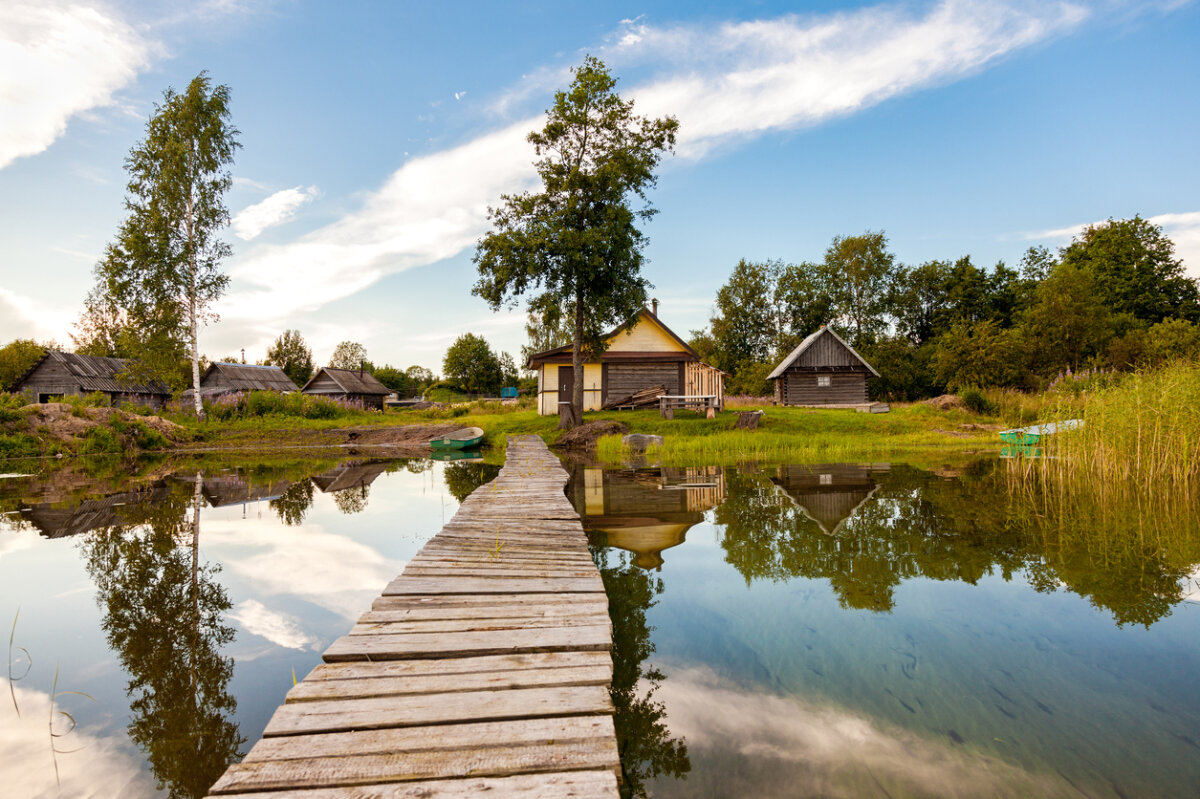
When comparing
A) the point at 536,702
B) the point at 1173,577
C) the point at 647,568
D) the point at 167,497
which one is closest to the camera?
the point at 536,702

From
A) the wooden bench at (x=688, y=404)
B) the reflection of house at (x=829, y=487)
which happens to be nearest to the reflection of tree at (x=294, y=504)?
the reflection of house at (x=829, y=487)

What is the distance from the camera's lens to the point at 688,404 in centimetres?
2709

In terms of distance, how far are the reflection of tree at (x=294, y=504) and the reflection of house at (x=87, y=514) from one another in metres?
2.23

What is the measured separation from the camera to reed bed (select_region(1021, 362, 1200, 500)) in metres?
10.4

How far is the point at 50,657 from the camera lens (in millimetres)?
4770

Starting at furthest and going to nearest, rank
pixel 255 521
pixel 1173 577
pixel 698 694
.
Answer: pixel 255 521
pixel 1173 577
pixel 698 694

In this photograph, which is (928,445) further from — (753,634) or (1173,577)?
(753,634)

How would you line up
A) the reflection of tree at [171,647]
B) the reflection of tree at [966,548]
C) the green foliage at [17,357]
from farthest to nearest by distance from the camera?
the green foliage at [17,357], the reflection of tree at [966,548], the reflection of tree at [171,647]

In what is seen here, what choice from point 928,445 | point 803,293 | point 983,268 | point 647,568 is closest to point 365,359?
point 803,293

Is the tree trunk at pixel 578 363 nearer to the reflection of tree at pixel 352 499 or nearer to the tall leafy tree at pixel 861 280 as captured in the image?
the reflection of tree at pixel 352 499

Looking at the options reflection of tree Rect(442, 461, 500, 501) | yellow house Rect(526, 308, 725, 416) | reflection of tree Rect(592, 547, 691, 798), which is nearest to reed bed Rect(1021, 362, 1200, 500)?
reflection of tree Rect(592, 547, 691, 798)

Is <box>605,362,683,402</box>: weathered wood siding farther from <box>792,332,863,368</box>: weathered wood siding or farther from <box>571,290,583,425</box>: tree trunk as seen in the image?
<box>792,332,863,368</box>: weathered wood siding

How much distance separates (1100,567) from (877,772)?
5344 millimetres

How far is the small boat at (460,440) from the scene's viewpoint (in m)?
24.7
